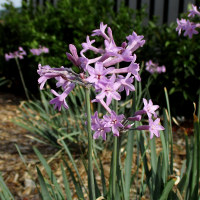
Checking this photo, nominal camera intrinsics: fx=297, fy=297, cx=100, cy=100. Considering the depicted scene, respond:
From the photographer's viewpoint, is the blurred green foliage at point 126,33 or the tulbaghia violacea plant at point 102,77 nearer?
the tulbaghia violacea plant at point 102,77

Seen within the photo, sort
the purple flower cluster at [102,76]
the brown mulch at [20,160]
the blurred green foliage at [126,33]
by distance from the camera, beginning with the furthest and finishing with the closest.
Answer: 1. the blurred green foliage at [126,33]
2. the brown mulch at [20,160]
3. the purple flower cluster at [102,76]

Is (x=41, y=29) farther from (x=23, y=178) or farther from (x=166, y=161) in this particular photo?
(x=166, y=161)

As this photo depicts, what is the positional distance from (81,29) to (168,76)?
1389 millimetres

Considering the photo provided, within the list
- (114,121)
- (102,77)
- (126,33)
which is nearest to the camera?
(102,77)

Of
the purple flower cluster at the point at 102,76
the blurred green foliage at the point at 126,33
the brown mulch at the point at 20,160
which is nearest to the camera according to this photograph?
the purple flower cluster at the point at 102,76

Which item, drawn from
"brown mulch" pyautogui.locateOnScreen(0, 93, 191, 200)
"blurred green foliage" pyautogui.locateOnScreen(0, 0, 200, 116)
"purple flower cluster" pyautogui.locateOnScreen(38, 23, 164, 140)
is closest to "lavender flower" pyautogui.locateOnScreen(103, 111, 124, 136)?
"purple flower cluster" pyautogui.locateOnScreen(38, 23, 164, 140)

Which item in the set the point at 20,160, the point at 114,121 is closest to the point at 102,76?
the point at 114,121

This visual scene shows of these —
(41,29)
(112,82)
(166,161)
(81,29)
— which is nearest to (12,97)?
(41,29)

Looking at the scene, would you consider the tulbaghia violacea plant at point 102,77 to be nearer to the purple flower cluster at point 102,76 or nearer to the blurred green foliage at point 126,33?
the purple flower cluster at point 102,76

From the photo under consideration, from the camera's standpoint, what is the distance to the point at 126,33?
2.79m

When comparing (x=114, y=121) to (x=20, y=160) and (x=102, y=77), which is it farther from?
(x=20, y=160)

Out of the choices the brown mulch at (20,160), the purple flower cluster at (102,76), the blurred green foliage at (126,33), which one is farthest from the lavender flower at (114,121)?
the blurred green foliage at (126,33)

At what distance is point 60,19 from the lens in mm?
4719

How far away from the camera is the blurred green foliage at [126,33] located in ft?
11.9
